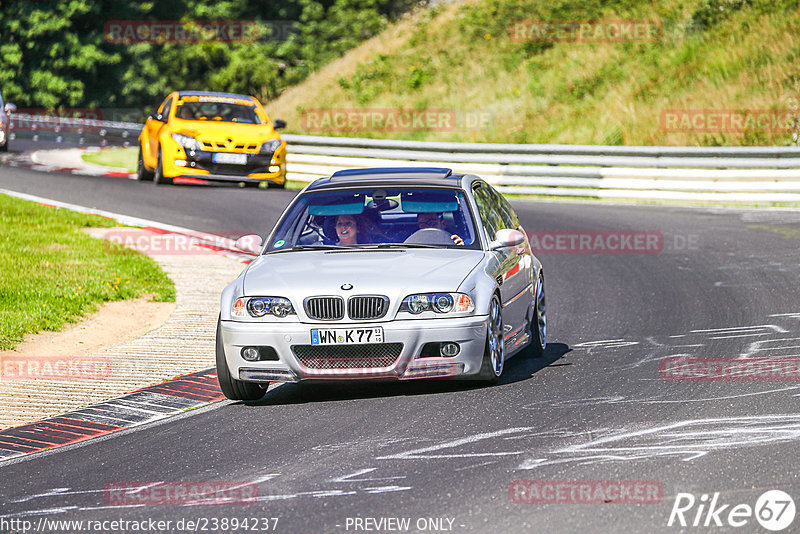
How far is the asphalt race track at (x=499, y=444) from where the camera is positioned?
5.96 m

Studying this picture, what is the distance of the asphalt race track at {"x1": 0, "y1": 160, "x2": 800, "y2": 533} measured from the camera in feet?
19.6

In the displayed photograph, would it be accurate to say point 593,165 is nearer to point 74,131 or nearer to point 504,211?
point 504,211

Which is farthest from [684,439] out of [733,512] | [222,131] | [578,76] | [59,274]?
[578,76]

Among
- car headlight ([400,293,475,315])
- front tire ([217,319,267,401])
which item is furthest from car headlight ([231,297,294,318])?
car headlight ([400,293,475,315])

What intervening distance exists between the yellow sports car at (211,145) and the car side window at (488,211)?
1329 cm

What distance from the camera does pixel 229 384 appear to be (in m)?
8.88

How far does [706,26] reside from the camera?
32562mm

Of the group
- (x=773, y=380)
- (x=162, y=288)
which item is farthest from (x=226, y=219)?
(x=773, y=380)

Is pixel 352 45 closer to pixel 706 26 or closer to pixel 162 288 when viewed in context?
pixel 706 26

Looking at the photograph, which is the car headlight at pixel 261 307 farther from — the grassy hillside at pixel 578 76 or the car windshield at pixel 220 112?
the grassy hillside at pixel 578 76

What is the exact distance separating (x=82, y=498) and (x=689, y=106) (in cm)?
2371

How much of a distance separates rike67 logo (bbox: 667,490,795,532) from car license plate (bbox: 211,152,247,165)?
59.6 ft

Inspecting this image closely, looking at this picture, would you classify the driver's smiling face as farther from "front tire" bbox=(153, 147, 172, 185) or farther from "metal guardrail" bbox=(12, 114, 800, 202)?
"front tire" bbox=(153, 147, 172, 185)

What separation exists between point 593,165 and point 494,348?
16284mm
